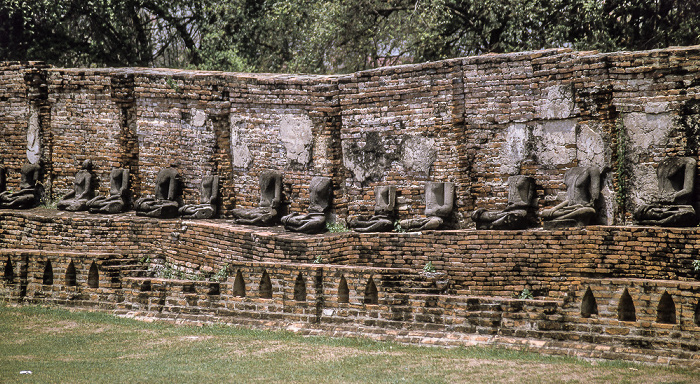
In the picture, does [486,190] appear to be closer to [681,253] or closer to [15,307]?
[681,253]

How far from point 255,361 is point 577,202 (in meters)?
4.29

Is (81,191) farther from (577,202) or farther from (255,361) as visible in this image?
(577,202)

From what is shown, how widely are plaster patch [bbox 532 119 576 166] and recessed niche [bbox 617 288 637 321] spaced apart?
2.94 m

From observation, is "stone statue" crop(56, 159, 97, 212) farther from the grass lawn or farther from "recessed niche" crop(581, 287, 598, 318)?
"recessed niche" crop(581, 287, 598, 318)

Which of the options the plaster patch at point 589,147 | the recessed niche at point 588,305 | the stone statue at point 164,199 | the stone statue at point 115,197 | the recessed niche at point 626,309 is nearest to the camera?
the recessed niche at point 626,309

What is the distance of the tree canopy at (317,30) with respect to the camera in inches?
545

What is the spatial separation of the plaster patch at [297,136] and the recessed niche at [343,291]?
362 cm

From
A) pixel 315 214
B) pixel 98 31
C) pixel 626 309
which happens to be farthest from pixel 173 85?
pixel 626 309

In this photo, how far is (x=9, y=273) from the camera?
11.1 metres

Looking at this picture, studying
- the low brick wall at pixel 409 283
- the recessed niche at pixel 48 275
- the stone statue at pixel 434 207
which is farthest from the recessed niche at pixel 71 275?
the stone statue at pixel 434 207

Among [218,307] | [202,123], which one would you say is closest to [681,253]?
[218,307]

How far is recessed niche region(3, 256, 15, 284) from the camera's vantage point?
11.1 meters

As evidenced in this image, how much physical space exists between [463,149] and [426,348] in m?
3.63

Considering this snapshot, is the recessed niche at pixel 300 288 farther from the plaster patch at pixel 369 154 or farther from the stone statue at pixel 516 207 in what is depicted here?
the plaster patch at pixel 369 154
